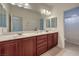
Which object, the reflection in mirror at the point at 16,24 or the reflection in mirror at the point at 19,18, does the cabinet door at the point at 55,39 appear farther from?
the reflection in mirror at the point at 16,24

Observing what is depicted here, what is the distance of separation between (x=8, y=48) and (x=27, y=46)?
0.58 meters

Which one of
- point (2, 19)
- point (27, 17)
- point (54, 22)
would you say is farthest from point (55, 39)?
point (2, 19)

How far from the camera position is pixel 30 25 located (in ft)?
8.70

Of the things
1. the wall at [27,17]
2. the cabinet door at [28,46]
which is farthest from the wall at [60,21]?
the cabinet door at [28,46]

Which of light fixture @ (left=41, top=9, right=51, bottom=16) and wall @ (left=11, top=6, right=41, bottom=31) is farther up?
light fixture @ (left=41, top=9, right=51, bottom=16)

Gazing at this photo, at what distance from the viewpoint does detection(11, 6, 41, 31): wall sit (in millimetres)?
2287

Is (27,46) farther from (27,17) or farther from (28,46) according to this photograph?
(27,17)

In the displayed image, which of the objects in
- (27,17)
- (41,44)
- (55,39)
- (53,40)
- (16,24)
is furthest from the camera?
(55,39)

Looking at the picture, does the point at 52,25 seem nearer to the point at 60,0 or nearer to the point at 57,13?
the point at 57,13

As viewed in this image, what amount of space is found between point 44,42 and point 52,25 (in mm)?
1229

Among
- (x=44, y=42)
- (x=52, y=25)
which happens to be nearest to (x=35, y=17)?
(x=44, y=42)

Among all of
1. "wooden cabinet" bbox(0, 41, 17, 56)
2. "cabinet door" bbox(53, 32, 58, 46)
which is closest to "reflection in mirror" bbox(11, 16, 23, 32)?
"wooden cabinet" bbox(0, 41, 17, 56)

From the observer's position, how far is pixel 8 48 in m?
1.57

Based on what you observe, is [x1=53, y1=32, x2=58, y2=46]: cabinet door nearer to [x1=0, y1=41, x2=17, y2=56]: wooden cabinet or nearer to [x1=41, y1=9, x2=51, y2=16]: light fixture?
[x1=41, y1=9, x2=51, y2=16]: light fixture
